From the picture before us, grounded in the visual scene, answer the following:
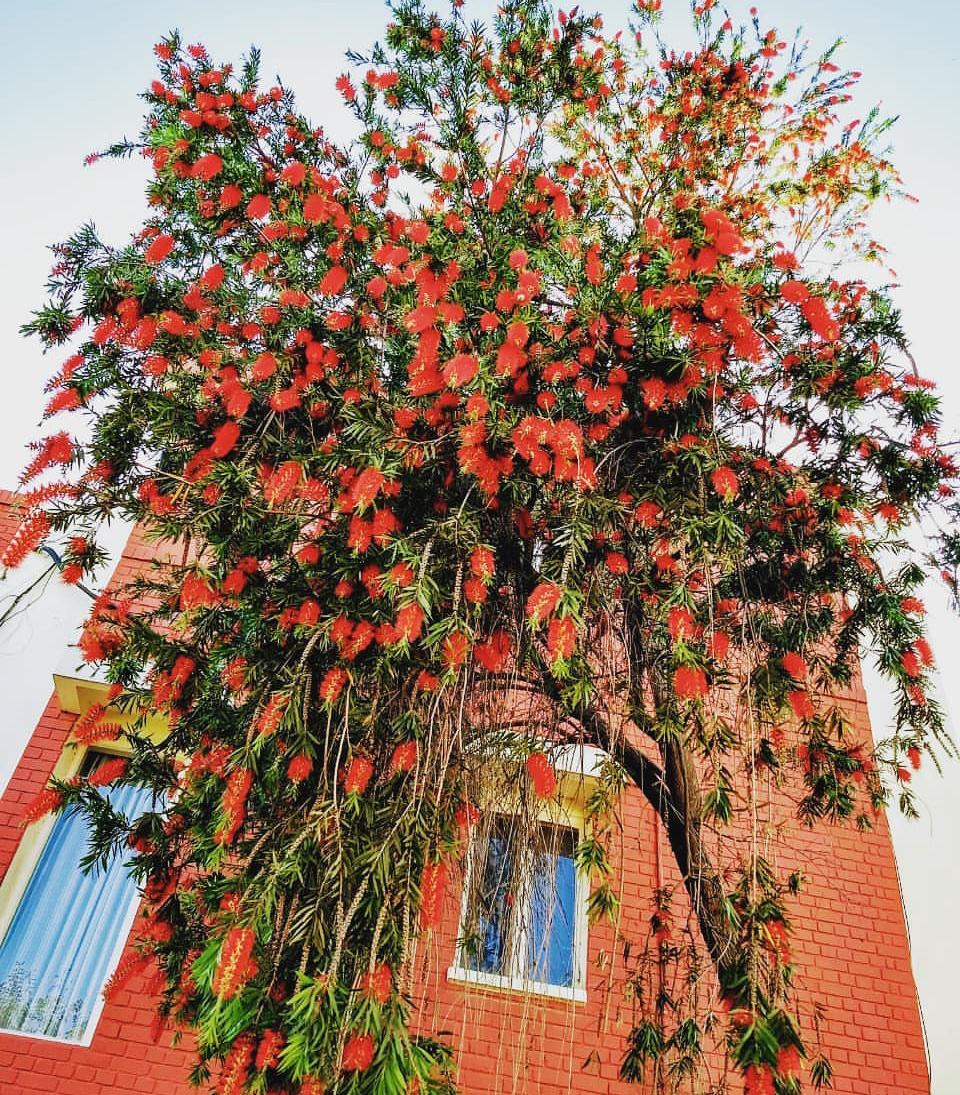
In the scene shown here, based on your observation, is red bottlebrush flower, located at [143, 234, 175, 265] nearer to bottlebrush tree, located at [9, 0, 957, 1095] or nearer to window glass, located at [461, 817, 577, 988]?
bottlebrush tree, located at [9, 0, 957, 1095]

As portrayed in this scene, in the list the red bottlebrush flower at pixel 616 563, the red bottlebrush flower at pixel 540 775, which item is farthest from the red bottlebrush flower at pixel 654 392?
the red bottlebrush flower at pixel 540 775

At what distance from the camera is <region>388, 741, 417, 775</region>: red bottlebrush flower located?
2.30 metres

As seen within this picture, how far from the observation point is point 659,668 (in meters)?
3.01

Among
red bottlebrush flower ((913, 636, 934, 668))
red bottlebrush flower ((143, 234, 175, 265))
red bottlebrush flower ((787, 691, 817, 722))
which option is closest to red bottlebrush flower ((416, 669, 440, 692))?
red bottlebrush flower ((787, 691, 817, 722))

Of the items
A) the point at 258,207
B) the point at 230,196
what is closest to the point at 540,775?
the point at 258,207

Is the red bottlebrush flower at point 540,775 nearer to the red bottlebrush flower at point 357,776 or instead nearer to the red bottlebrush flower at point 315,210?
the red bottlebrush flower at point 357,776

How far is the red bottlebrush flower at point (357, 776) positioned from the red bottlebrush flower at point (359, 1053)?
636mm

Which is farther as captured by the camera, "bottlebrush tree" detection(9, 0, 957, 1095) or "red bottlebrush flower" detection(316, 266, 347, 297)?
"red bottlebrush flower" detection(316, 266, 347, 297)

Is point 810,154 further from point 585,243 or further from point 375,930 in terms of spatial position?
point 375,930

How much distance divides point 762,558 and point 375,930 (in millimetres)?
2380

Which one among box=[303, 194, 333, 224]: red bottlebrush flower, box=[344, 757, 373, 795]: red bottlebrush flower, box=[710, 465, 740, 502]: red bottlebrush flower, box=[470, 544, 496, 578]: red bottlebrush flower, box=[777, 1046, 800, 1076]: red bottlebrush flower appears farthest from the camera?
box=[303, 194, 333, 224]: red bottlebrush flower

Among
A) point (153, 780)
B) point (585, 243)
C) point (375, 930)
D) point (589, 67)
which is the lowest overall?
point (375, 930)

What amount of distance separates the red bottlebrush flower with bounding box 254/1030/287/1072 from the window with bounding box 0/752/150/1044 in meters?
3.01

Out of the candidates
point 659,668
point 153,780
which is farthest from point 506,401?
point 153,780
